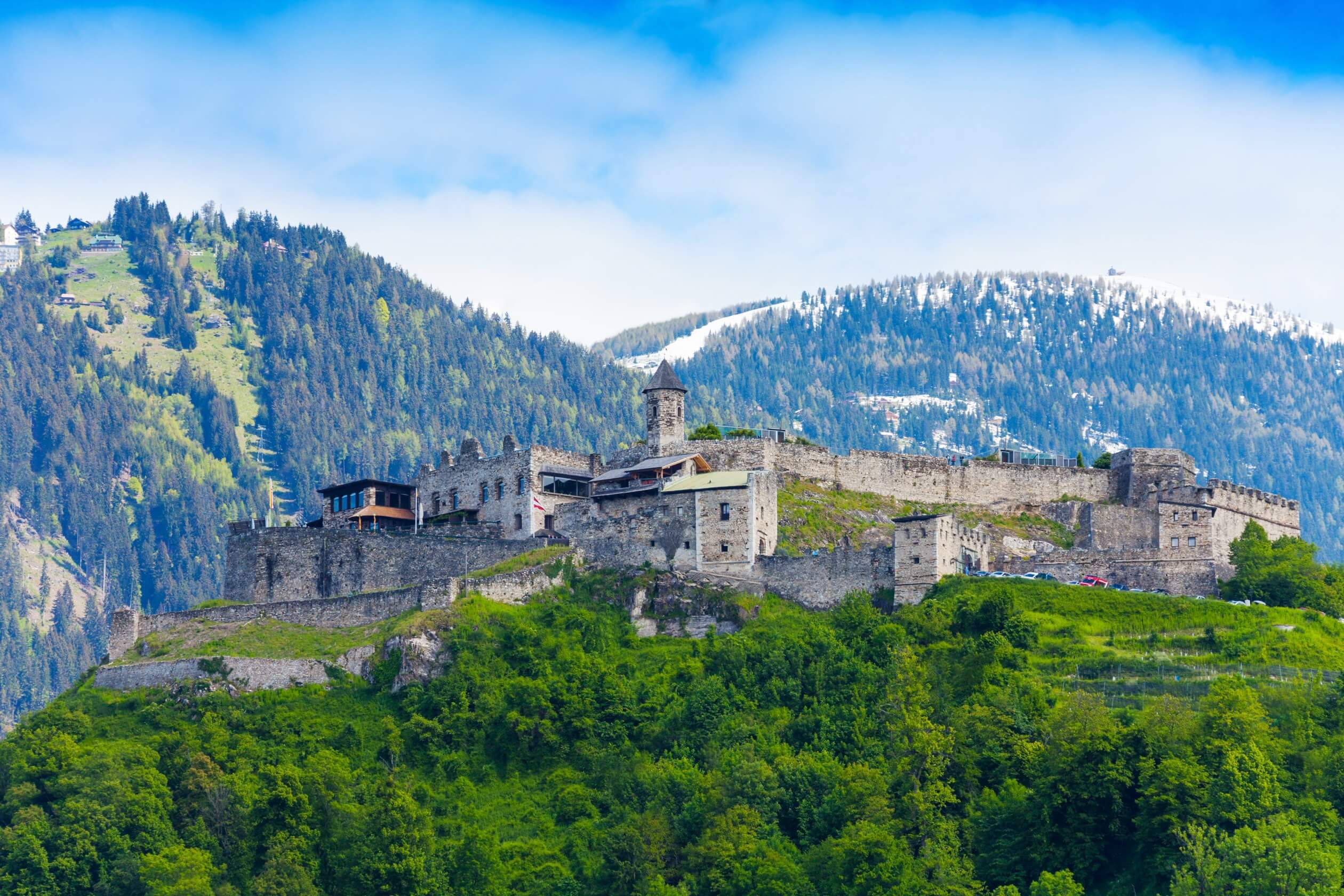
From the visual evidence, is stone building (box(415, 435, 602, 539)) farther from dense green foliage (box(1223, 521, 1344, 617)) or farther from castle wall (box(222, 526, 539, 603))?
dense green foliage (box(1223, 521, 1344, 617))

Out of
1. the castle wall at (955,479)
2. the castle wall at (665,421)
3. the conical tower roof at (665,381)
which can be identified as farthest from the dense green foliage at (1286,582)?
the conical tower roof at (665,381)

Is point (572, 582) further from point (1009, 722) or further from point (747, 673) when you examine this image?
point (1009, 722)

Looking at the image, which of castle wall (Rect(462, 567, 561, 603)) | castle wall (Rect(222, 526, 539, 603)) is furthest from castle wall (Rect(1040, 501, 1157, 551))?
castle wall (Rect(222, 526, 539, 603))

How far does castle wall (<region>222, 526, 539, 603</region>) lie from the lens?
101 m

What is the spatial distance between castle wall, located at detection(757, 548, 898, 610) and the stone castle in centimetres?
8

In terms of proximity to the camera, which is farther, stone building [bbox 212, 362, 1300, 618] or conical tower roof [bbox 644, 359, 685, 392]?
conical tower roof [bbox 644, 359, 685, 392]

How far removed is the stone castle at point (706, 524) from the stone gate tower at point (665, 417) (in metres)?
0.10

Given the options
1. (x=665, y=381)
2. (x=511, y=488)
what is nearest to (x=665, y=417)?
(x=665, y=381)

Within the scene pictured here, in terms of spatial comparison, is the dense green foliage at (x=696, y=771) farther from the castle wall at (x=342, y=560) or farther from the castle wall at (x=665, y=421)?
the castle wall at (x=665, y=421)

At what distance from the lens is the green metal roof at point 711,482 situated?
9775 cm

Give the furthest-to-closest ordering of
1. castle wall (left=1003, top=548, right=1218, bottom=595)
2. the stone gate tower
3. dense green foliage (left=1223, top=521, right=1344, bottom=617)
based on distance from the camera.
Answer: the stone gate tower < castle wall (left=1003, top=548, right=1218, bottom=595) < dense green foliage (left=1223, top=521, right=1344, bottom=617)

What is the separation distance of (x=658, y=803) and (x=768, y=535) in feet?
63.3

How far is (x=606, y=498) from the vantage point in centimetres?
10188

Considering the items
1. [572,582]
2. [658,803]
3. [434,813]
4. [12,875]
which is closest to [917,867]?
[658,803]
